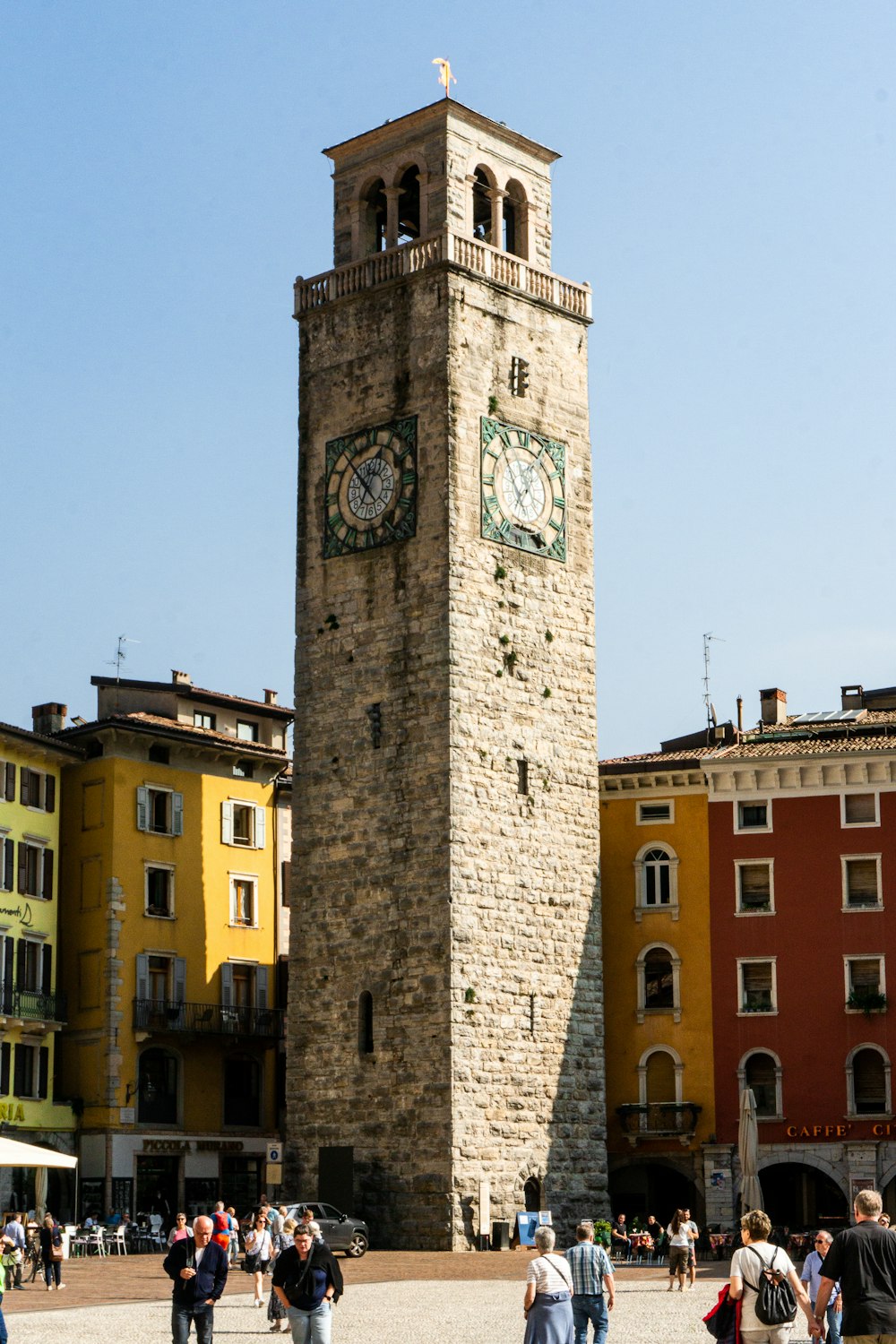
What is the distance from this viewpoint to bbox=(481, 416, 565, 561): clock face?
151 ft

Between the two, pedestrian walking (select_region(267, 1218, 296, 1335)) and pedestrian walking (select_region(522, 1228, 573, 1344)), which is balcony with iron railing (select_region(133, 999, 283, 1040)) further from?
pedestrian walking (select_region(522, 1228, 573, 1344))

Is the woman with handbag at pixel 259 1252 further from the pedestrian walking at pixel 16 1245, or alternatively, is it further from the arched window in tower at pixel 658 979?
the arched window in tower at pixel 658 979

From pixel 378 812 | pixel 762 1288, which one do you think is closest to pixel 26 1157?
pixel 762 1288

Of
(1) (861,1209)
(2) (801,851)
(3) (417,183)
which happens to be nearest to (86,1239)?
(2) (801,851)

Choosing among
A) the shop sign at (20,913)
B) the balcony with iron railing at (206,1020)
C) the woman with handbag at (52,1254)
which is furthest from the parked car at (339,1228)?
the shop sign at (20,913)

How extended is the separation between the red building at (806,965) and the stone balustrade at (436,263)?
11167 millimetres

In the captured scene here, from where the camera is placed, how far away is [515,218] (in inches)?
1957

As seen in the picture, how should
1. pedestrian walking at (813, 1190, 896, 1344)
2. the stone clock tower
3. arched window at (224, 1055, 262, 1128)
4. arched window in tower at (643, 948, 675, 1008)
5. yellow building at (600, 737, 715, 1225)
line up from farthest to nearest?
1. arched window at (224, 1055, 262, 1128)
2. arched window in tower at (643, 948, 675, 1008)
3. yellow building at (600, 737, 715, 1225)
4. the stone clock tower
5. pedestrian walking at (813, 1190, 896, 1344)

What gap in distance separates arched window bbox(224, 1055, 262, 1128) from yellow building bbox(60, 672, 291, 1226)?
4cm

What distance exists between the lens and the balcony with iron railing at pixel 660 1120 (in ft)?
154

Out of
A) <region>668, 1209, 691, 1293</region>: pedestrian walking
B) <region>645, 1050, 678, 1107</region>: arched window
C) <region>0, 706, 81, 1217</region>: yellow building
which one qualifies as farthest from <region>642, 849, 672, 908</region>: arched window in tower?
<region>668, 1209, 691, 1293</region>: pedestrian walking

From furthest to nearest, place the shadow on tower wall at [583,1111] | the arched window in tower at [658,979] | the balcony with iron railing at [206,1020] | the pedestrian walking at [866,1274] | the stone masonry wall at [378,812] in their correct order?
1. the balcony with iron railing at [206,1020]
2. the arched window in tower at [658,979]
3. the shadow on tower wall at [583,1111]
4. the stone masonry wall at [378,812]
5. the pedestrian walking at [866,1274]

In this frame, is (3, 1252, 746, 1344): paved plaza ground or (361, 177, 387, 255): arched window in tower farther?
(361, 177, 387, 255): arched window in tower

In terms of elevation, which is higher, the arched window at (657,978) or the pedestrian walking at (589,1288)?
the arched window at (657,978)
